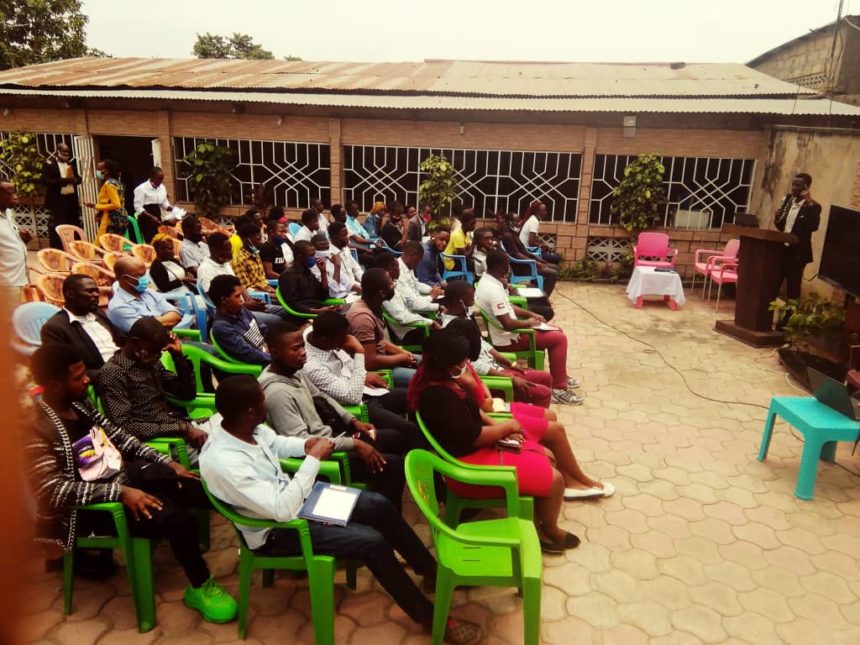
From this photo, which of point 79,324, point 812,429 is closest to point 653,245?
point 812,429

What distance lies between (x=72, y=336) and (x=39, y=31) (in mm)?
18317

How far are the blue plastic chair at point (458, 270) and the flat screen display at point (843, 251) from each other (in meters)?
4.01

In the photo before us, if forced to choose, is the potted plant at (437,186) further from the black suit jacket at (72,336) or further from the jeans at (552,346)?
the black suit jacket at (72,336)

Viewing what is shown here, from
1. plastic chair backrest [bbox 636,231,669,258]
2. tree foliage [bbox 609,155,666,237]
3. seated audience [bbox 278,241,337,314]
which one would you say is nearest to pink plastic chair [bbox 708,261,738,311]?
plastic chair backrest [bbox 636,231,669,258]

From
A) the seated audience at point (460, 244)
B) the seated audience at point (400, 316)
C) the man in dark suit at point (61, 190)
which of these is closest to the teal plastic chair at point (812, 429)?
the seated audience at point (400, 316)

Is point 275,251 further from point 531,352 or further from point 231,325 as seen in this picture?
point 531,352

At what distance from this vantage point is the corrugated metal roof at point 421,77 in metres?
11.4

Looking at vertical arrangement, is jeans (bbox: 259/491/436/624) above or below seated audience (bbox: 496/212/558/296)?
below

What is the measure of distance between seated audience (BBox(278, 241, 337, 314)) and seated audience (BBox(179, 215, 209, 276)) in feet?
4.22

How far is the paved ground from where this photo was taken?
322 centimetres

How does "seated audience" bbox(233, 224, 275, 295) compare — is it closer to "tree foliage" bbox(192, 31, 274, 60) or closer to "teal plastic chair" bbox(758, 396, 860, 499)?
"teal plastic chair" bbox(758, 396, 860, 499)

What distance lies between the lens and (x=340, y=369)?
165 inches

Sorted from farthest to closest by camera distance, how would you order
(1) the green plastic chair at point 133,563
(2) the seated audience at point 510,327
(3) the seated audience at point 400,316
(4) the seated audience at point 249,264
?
(4) the seated audience at point 249,264 → (3) the seated audience at point 400,316 → (2) the seated audience at point 510,327 → (1) the green plastic chair at point 133,563

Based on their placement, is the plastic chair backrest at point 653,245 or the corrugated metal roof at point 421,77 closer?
the plastic chair backrest at point 653,245
